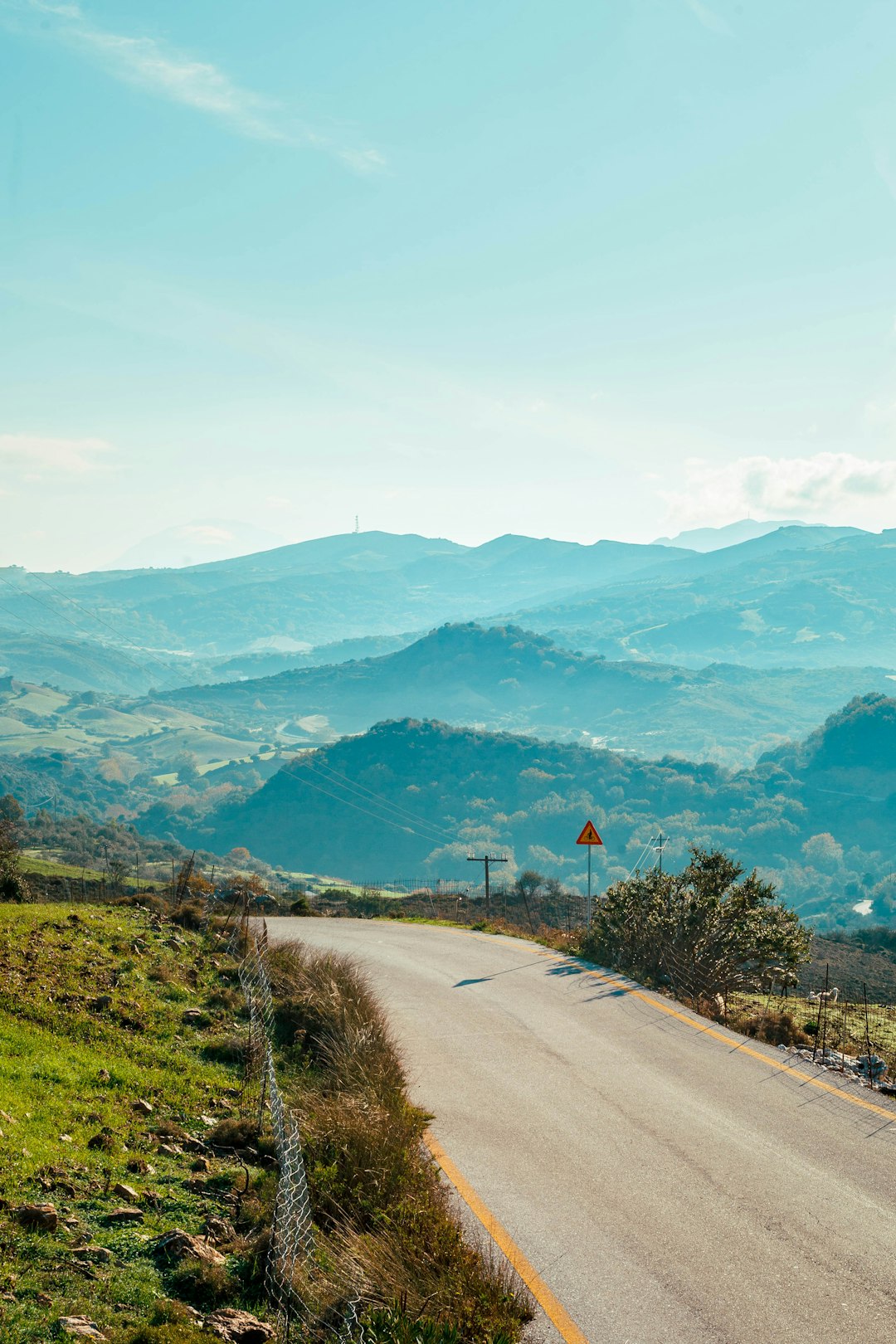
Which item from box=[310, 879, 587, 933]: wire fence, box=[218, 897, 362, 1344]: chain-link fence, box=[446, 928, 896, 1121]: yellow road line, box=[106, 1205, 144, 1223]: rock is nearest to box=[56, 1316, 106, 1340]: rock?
box=[218, 897, 362, 1344]: chain-link fence

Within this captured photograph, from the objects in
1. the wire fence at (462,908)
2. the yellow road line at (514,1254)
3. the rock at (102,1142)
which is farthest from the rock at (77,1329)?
the wire fence at (462,908)

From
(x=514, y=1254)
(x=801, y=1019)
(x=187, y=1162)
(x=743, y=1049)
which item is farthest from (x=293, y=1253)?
(x=801, y=1019)

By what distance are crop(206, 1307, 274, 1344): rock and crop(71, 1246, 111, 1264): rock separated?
79 cm

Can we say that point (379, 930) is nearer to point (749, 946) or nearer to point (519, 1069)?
point (749, 946)

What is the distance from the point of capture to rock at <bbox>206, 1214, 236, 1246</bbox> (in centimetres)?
689

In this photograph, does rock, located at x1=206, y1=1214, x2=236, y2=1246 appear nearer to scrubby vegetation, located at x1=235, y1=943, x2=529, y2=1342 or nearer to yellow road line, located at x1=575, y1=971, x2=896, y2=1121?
scrubby vegetation, located at x1=235, y1=943, x2=529, y2=1342

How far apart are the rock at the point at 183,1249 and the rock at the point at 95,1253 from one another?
16.9 inches

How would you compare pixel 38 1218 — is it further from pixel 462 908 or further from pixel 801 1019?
pixel 462 908

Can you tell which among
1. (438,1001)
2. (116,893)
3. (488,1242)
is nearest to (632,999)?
(438,1001)

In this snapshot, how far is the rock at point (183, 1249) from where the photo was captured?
21.1ft

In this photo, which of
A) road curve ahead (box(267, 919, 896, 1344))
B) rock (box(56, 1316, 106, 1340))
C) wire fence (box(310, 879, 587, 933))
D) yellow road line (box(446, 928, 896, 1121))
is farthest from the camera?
wire fence (box(310, 879, 587, 933))

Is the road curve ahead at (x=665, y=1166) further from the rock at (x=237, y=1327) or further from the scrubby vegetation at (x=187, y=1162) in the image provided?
the rock at (x=237, y=1327)

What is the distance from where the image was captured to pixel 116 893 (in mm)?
30594

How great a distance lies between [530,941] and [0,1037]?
49.0 ft
